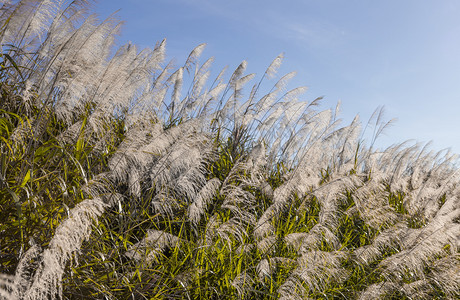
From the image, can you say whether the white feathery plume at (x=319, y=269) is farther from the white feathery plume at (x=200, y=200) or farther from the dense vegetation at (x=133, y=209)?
the white feathery plume at (x=200, y=200)

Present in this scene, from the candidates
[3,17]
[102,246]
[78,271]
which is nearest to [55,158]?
[102,246]

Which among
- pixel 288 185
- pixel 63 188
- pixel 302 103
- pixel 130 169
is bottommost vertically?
pixel 63 188

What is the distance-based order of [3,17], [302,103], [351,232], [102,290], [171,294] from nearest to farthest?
[102,290], [171,294], [3,17], [351,232], [302,103]

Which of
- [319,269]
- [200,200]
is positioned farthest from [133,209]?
[319,269]

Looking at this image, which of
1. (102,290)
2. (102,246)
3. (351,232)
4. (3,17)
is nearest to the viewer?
(102,290)

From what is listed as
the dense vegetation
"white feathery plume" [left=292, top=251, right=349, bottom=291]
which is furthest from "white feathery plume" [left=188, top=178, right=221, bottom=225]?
"white feathery plume" [left=292, top=251, right=349, bottom=291]

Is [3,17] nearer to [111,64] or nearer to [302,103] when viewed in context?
[111,64]

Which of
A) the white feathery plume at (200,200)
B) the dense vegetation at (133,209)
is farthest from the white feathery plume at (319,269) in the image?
the white feathery plume at (200,200)

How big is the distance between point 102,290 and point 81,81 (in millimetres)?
1345

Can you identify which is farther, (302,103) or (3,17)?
(302,103)

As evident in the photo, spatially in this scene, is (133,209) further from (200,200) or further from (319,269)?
(319,269)

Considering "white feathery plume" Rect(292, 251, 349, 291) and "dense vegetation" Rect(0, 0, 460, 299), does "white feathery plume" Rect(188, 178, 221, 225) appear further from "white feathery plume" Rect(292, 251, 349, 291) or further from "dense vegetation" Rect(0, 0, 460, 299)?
"white feathery plume" Rect(292, 251, 349, 291)

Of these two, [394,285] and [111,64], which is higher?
[111,64]

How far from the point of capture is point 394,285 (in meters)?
3.14
